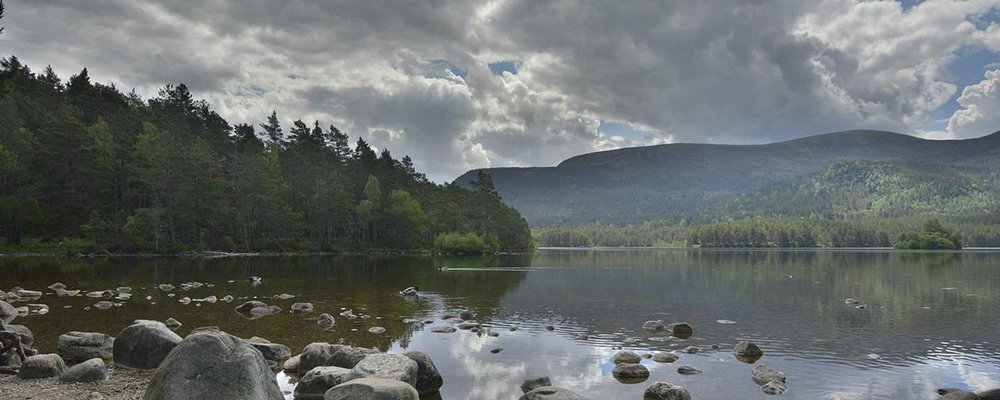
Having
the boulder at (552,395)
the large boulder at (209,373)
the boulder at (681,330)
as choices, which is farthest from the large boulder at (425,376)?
the boulder at (681,330)

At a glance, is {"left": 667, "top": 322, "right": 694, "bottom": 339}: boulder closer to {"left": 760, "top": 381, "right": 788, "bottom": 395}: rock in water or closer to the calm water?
the calm water

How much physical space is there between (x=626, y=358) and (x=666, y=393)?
552 centimetres

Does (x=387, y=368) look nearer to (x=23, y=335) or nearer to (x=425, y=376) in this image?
(x=425, y=376)

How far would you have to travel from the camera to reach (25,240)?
318ft

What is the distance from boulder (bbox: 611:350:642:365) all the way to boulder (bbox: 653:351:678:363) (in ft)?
2.40

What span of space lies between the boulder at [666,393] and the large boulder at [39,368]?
17.7 metres

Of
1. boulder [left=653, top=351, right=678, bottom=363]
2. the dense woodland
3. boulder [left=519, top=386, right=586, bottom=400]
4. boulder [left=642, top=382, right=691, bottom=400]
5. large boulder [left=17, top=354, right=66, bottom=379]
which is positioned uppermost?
the dense woodland

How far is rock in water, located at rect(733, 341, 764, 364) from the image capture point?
78.8 ft

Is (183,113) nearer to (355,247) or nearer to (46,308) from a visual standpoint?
(355,247)

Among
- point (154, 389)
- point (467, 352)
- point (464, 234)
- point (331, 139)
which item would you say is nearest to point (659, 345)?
point (467, 352)

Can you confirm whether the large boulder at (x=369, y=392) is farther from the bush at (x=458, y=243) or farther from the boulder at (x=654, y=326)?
the bush at (x=458, y=243)

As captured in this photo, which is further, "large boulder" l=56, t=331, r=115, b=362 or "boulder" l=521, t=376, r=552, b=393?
"large boulder" l=56, t=331, r=115, b=362

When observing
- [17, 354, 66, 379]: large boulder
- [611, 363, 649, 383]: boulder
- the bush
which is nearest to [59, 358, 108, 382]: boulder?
[17, 354, 66, 379]: large boulder

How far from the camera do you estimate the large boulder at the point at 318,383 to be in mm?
17391
